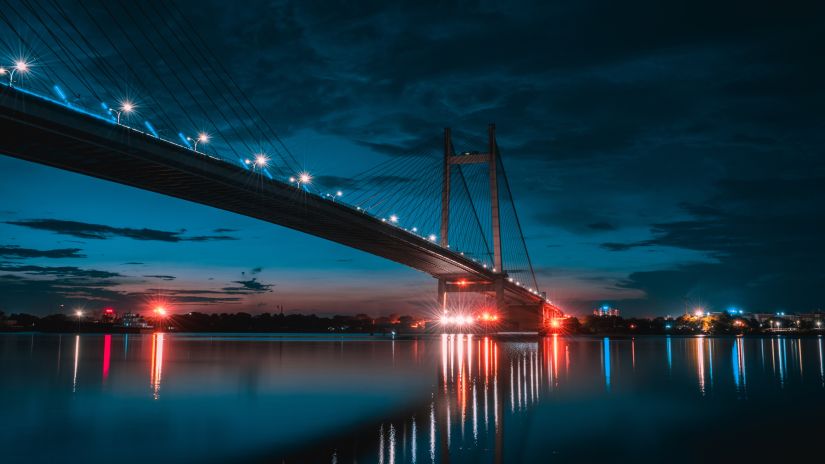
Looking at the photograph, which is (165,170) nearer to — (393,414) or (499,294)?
(393,414)

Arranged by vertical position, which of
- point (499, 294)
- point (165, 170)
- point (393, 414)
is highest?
point (165, 170)

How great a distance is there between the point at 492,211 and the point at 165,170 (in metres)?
42.4

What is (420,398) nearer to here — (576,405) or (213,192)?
(576,405)

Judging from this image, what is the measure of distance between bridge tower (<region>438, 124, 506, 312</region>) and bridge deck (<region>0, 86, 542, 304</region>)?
14.1 metres

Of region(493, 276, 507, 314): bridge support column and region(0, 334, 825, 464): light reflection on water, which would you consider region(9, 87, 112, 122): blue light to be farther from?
region(493, 276, 507, 314): bridge support column

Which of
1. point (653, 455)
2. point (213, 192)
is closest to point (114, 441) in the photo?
point (653, 455)

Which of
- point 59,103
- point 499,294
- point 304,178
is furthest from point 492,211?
point 59,103

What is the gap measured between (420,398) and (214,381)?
822 centimetres

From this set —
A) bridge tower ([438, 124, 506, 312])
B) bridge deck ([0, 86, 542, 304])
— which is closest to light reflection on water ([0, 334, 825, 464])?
bridge deck ([0, 86, 542, 304])

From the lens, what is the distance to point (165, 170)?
31609mm

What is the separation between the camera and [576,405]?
1499cm

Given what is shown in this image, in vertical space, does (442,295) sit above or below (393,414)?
above

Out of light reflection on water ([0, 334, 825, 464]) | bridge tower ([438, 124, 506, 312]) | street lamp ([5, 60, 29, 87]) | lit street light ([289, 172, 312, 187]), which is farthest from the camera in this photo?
bridge tower ([438, 124, 506, 312])

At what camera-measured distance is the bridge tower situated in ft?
219
